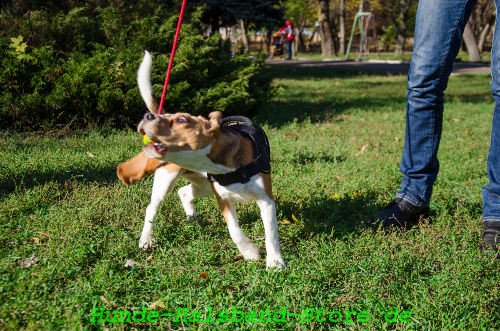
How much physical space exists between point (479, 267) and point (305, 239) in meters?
1.10

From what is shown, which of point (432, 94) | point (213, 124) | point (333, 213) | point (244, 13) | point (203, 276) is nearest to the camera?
point (213, 124)

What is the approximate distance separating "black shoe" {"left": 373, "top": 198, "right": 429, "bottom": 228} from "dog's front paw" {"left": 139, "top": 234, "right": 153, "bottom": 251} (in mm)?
1636

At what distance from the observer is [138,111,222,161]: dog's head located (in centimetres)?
234

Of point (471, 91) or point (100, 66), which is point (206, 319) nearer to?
point (100, 66)

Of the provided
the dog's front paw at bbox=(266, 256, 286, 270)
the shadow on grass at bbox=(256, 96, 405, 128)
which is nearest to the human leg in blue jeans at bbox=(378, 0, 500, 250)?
the dog's front paw at bbox=(266, 256, 286, 270)

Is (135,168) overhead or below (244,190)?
overhead

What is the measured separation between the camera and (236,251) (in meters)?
3.39

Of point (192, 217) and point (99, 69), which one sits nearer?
point (192, 217)

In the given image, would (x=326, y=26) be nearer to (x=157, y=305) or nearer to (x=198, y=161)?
(x=198, y=161)

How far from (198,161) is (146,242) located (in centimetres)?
101

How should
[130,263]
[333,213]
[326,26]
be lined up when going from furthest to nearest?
[326,26]
[333,213]
[130,263]

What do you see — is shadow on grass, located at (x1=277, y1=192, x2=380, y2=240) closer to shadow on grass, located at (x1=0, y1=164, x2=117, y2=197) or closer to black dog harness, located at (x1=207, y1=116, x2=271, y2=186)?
black dog harness, located at (x1=207, y1=116, x2=271, y2=186)

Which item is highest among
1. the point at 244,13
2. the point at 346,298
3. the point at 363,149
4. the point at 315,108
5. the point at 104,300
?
the point at 244,13

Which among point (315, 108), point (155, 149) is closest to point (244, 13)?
point (315, 108)
